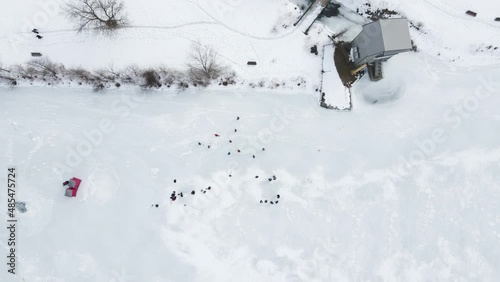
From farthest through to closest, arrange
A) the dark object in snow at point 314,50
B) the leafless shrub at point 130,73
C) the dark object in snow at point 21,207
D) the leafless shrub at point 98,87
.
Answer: the dark object in snow at point 314,50 < the leafless shrub at point 98,87 < the leafless shrub at point 130,73 < the dark object in snow at point 21,207

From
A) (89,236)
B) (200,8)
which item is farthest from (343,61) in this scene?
(89,236)

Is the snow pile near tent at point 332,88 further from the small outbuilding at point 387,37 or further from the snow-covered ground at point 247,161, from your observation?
the small outbuilding at point 387,37

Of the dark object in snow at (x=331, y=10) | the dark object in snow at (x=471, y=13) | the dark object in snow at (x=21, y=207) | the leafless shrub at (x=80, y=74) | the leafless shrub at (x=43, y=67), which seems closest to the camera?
the dark object in snow at (x=21, y=207)

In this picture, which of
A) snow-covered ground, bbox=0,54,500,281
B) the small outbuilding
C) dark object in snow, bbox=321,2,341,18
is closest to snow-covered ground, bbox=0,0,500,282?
snow-covered ground, bbox=0,54,500,281

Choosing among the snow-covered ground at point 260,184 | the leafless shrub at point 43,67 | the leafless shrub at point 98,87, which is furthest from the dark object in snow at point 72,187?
the leafless shrub at point 43,67

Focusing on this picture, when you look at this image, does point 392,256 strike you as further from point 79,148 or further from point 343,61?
point 79,148

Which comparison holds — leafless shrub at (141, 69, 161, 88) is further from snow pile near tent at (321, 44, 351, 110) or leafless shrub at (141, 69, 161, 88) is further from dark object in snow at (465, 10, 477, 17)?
dark object in snow at (465, 10, 477, 17)
